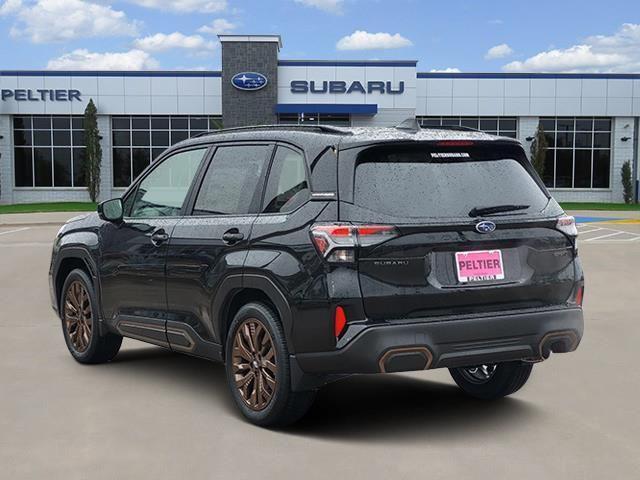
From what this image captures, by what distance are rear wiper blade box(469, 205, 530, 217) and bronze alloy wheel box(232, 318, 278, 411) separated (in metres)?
1.36

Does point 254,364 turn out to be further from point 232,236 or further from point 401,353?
point 401,353

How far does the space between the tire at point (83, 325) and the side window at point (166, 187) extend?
0.93 meters

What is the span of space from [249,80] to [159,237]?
4124 cm

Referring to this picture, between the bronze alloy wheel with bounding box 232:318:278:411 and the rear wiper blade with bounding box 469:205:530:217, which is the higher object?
the rear wiper blade with bounding box 469:205:530:217

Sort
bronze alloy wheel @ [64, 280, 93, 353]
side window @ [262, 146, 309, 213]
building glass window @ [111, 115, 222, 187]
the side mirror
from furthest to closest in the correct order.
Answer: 1. building glass window @ [111, 115, 222, 187]
2. bronze alloy wheel @ [64, 280, 93, 353]
3. the side mirror
4. side window @ [262, 146, 309, 213]

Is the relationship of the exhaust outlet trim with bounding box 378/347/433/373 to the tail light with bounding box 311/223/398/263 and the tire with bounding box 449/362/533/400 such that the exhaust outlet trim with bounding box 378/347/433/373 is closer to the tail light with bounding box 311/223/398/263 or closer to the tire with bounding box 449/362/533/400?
the tail light with bounding box 311/223/398/263

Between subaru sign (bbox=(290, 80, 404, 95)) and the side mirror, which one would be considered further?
subaru sign (bbox=(290, 80, 404, 95))

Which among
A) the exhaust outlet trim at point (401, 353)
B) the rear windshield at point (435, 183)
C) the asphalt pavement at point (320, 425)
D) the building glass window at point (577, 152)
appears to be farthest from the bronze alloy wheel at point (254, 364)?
the building glass window at point (577, 152)

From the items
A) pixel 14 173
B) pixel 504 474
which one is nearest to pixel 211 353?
pixel 504 474

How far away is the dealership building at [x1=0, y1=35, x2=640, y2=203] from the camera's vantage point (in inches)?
1875

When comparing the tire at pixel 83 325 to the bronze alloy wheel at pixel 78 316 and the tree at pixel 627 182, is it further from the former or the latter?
the tree at pixel 627 182

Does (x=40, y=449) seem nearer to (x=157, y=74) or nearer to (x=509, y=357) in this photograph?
(x=509, y=357)

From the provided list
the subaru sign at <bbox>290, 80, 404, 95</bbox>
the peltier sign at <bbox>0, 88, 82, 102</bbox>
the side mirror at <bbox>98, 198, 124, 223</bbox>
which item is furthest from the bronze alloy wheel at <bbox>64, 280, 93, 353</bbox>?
the peltier sign at <bbox>0, 88, 82, 102</bbox>

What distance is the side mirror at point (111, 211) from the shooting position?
Answer: 700cm
